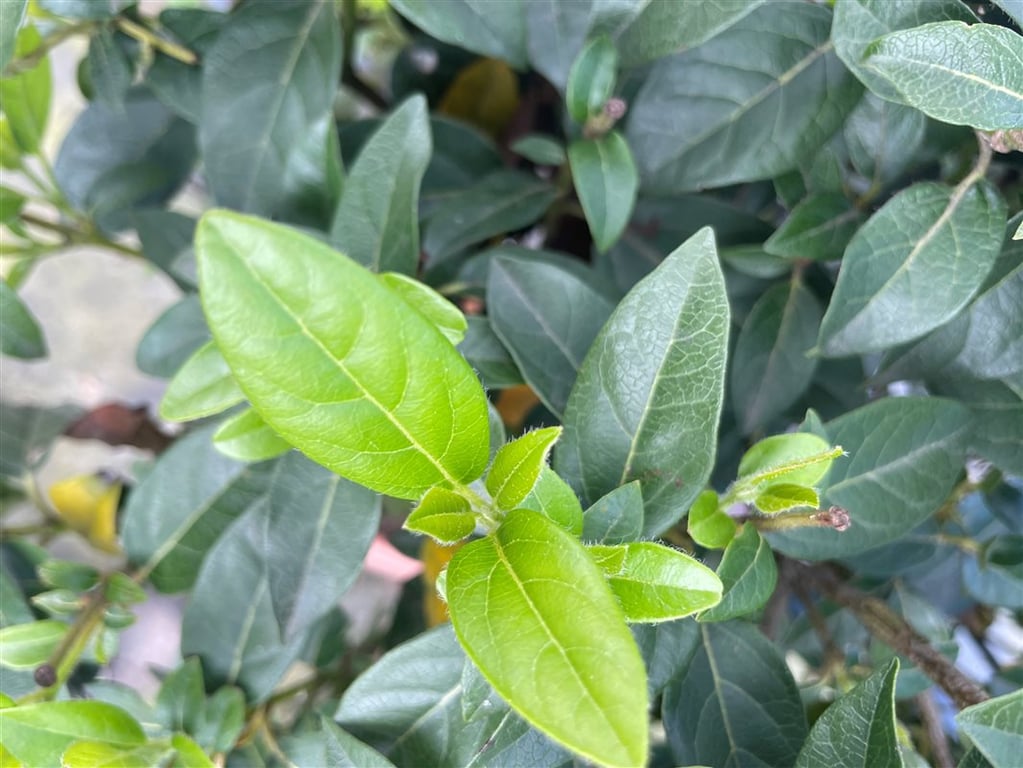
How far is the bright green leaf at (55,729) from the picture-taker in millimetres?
449

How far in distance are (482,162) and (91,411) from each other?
47cm

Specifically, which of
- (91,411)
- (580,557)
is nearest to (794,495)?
(580,557)

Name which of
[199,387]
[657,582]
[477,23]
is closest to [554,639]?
[657,582]

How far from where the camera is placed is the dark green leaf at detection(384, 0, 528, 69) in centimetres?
47

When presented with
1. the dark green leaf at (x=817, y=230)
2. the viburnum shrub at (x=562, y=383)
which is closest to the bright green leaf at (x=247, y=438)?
the viburnum shrub at (x=562, y=383)

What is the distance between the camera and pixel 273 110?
61cm

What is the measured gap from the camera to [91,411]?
0.81m

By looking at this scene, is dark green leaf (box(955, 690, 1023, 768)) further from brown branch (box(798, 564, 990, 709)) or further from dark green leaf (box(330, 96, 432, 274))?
dark green leaf (box(330, 96, 432, 274))

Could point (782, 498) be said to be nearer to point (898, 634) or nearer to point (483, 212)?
point (898, 634)

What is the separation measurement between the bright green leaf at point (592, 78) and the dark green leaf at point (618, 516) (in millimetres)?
232

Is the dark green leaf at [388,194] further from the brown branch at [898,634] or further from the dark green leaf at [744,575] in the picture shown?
the brown branch at [898,634]

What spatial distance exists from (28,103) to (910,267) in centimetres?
69

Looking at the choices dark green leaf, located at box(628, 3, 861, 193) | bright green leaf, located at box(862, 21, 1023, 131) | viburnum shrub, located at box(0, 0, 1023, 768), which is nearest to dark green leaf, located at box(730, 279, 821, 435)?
viburnum shrub, located at box(0, 0, 1023, 768)

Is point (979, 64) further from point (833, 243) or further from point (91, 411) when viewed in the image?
point (91, 411)
